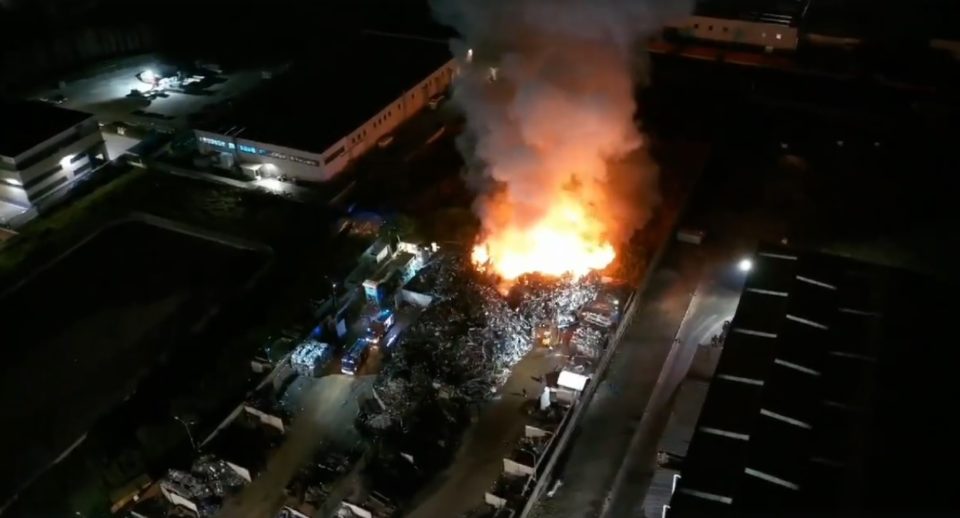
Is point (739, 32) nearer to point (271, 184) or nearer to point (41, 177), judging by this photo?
point (271, 184)

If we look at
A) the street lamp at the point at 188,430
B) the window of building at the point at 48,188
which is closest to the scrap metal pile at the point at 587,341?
the street lamp at the point at 188,430

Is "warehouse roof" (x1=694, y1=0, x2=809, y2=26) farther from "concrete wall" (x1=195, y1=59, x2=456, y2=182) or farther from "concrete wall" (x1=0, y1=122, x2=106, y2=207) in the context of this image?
"concrete wall" (x1=0, y1=122, x2=106, y2=207)

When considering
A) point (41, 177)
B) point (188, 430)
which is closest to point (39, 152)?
point (41, 177)

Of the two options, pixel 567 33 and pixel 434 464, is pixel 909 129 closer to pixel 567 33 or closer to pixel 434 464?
pixel 567 33

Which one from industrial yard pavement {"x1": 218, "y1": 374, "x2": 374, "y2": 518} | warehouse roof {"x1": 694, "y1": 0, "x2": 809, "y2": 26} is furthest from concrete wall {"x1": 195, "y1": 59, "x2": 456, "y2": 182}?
warehouse roof {"x1": 694, "y1": 0, "x2": 809, "y2": 26}

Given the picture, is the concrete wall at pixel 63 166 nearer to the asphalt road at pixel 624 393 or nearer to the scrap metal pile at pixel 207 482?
the scrap metal pile at pixel 207 482

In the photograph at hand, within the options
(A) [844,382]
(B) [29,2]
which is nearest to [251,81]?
(B) [29,2]
